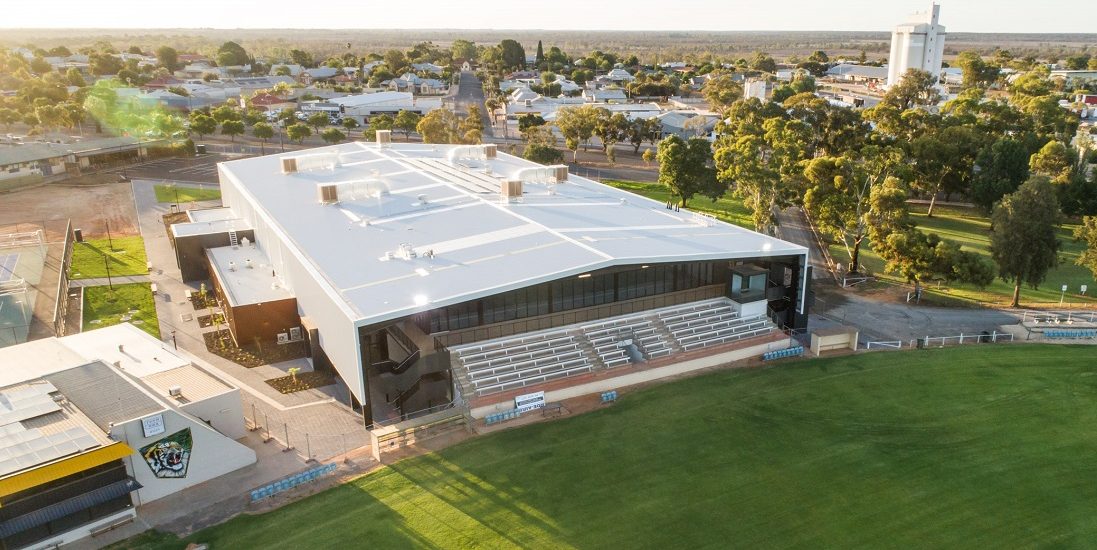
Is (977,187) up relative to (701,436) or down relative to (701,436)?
up

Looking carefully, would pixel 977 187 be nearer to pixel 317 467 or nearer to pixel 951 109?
pixel 951 109

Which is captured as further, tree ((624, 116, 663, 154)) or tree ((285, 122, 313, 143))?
tree ((624, 116, 663, 154))

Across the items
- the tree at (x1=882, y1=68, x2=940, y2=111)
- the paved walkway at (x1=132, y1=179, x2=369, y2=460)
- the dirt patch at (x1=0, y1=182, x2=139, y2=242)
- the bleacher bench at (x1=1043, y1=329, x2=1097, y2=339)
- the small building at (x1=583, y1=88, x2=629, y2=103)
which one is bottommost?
the paved walkway at (x1=132, y1=179, x2=369, y2=460)

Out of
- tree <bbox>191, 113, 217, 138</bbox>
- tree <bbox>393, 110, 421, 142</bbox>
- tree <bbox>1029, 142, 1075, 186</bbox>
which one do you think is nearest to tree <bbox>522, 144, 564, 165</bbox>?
tree <bbox>393, 110, 421, 142</bbox>

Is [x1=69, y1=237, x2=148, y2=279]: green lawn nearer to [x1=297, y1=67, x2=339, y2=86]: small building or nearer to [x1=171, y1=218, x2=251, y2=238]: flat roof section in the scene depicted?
[x1=171, y1=218, x2=251, y2=238]: flat roof section

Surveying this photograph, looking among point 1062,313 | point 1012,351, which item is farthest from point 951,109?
point 1012,351

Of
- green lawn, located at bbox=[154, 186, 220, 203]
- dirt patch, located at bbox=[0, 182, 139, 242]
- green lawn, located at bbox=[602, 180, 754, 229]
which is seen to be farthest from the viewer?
green lawn, located at bbox=[154, 186, 220, 203]
